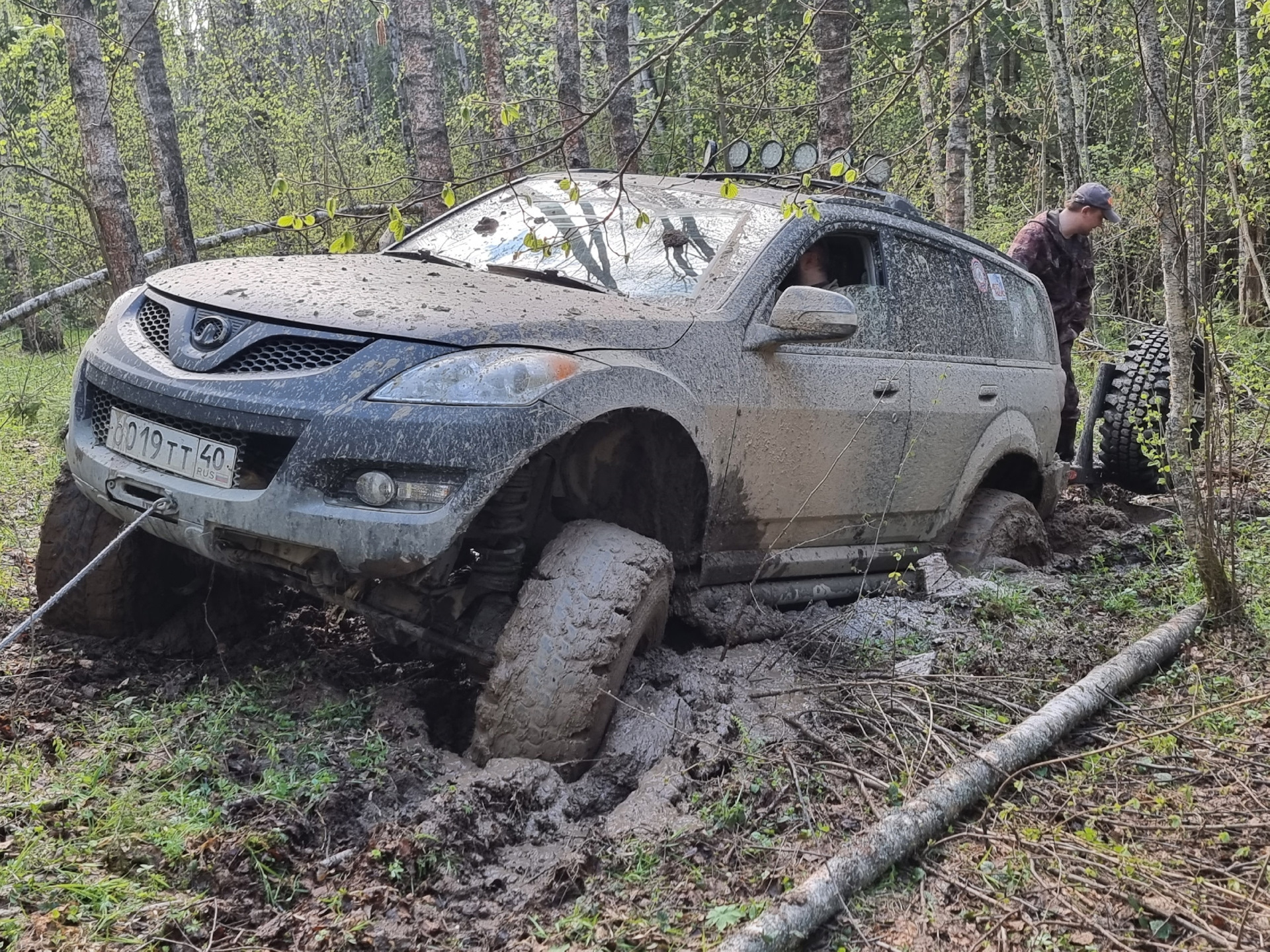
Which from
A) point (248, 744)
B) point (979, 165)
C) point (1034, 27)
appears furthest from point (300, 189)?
point (979, 165)

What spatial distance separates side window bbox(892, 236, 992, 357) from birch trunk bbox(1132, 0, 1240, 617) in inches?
35.5

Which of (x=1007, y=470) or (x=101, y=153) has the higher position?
(x=101, y=153)

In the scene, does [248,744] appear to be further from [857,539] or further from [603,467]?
[857,539]

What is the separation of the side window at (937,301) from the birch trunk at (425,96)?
5.67 meters

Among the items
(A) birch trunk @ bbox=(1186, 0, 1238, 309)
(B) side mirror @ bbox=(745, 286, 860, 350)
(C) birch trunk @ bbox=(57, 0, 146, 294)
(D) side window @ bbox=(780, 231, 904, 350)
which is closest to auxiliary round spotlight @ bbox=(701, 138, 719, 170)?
(D) side window @ bbox=(780, 231, 904, 350)

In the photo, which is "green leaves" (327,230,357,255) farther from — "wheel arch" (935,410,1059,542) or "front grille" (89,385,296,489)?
"wheel arch" (935,410,1059,542)

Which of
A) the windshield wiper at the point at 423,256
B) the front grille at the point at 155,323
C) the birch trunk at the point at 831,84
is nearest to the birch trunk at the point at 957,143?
the birch trunk at the point at 831,84

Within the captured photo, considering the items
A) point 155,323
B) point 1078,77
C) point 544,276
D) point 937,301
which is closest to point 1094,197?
point 937,301

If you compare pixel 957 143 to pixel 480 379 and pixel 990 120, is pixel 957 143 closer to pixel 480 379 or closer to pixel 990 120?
pixel 990 120

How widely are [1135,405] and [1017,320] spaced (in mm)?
1757

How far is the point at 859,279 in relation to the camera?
4.38 metres

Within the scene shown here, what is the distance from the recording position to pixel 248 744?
2.95 metres

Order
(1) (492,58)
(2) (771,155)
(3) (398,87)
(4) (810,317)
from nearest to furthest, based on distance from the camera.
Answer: (4) (810,317), (2) (771,155), (1) (492,58), (3) (398,87)

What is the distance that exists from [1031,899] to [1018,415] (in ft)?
10.7
